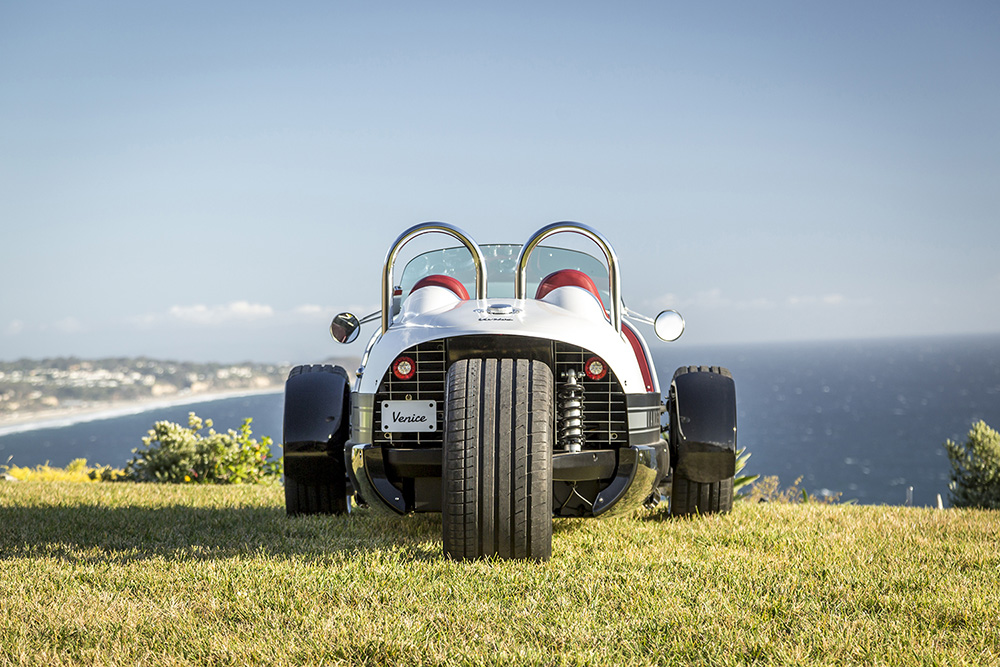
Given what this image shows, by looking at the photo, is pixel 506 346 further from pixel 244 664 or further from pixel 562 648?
pixel 244 664

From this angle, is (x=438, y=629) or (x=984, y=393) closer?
(x=438, y=629)

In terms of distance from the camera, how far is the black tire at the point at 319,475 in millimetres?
4949

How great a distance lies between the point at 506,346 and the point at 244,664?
1.90 meters

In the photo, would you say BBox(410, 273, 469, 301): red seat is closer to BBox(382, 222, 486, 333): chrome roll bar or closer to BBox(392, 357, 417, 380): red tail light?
BBox(382, 222, 486, 333): chrome roll bar

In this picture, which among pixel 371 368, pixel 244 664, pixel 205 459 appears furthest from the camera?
pixel 205 459

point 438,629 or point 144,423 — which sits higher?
point 438,629

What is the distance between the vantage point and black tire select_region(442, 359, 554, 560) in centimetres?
353

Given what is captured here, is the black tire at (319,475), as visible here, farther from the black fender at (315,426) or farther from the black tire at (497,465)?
the black tire at (497,465)

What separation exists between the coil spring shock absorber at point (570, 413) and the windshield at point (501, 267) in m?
1.47

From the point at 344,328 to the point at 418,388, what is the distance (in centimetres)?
121

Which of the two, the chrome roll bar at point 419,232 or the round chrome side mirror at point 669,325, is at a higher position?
the chrome roll bar at point 419,232

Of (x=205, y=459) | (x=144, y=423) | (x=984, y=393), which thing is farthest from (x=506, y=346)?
(x=984, y=393)

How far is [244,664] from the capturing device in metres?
2.47

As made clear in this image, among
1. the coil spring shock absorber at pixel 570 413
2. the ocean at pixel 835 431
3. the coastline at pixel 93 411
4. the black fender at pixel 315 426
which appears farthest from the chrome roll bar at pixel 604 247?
the coastline at pixel 93 411
